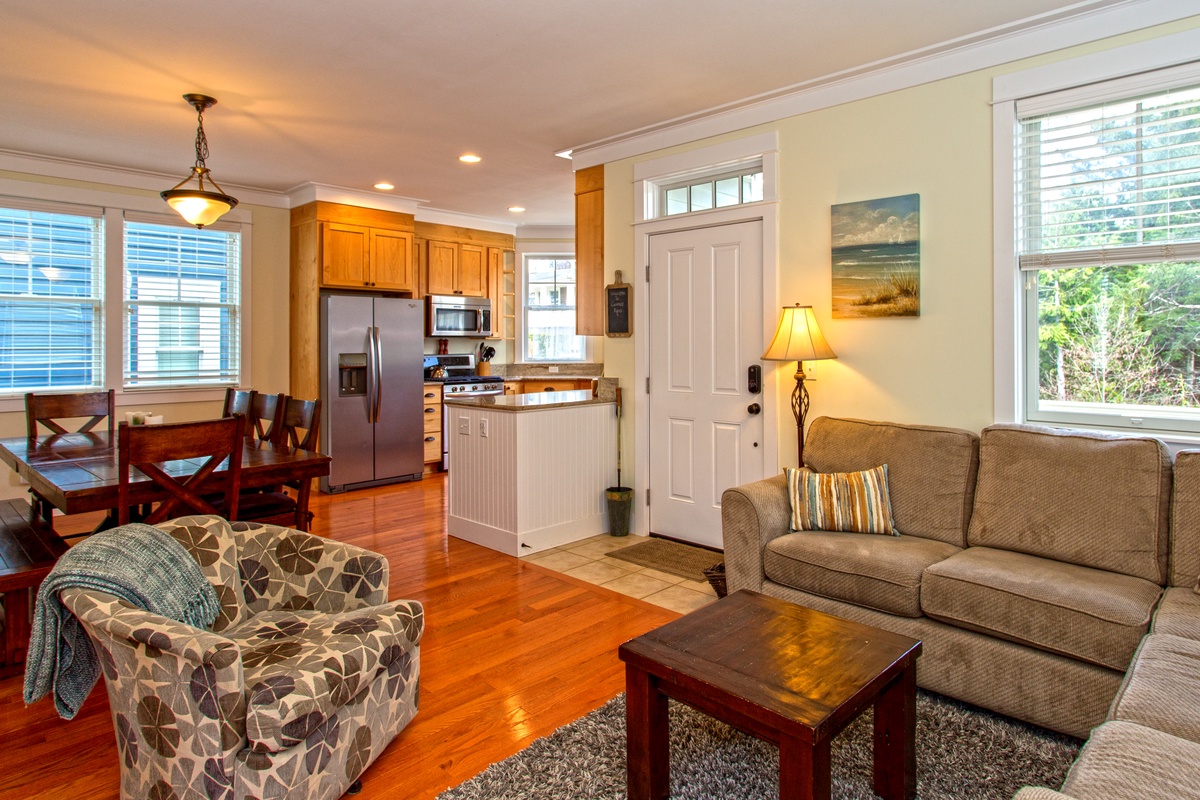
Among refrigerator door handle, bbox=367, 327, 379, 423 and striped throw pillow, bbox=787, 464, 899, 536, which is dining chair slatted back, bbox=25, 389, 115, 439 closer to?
refrigerator door handle, bbox=367, 327, 379, 423

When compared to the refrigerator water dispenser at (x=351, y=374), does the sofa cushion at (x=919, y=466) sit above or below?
below

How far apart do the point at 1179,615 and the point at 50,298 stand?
655 cm

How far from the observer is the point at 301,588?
2.34m

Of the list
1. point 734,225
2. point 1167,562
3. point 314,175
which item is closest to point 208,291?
point 314,175

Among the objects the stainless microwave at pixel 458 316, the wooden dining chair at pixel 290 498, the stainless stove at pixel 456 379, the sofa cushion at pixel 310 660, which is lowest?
the sofa cushion at pixel 310 660

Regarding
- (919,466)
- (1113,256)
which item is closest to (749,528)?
(919,466)

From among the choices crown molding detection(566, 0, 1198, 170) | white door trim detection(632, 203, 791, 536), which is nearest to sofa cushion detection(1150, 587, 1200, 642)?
white door trim detection(632, 203, 791, 536)

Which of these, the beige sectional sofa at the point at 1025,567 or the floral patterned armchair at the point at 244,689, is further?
the beige sectional sofa at the point at 1025,567

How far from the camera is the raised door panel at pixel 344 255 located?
589 cm

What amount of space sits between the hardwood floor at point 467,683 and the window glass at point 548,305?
3.90 metres

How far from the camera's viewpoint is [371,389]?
6.04 metres

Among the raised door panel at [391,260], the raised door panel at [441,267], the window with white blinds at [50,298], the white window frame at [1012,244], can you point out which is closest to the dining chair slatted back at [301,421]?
the window with white blinds at [50,298]

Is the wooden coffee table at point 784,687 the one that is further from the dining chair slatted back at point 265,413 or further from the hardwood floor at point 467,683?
the dining chair slatted back at point 265,413

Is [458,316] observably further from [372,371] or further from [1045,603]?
[1045,603]
